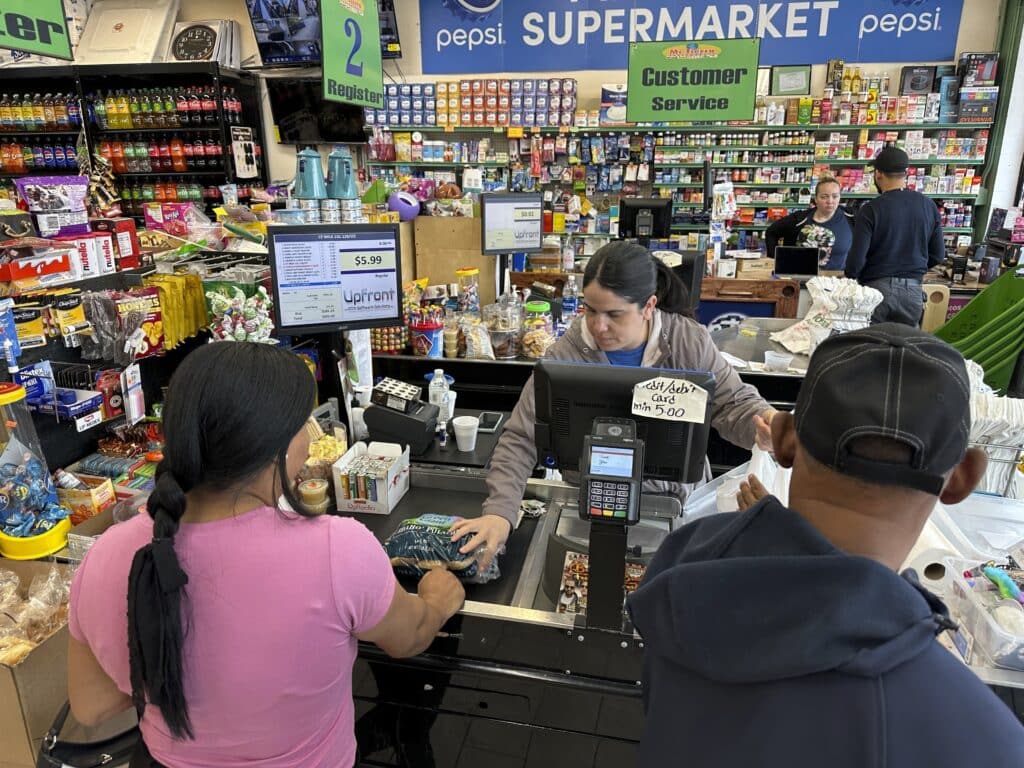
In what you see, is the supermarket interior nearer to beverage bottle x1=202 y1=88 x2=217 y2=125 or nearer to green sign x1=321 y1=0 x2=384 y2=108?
green sign x1=321 y1=0 x2=384 y2=108

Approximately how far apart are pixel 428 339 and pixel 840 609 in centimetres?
317

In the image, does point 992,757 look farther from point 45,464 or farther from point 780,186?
point 780,186

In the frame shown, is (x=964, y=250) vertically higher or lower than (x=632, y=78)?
lower

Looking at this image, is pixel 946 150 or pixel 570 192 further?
pixel 570 192

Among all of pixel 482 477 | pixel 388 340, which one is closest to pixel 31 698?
pixel 482 477

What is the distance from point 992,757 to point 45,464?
241cm

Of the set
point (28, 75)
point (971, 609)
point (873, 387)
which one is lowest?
point (971, 609)

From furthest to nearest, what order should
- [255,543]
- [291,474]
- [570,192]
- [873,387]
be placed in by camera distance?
[570,192] → [291,474] → [255,543] → [873,387]

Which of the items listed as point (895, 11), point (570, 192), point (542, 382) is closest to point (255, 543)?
point (542, 382)

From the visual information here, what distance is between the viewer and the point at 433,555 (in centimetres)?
159

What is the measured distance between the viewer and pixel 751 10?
23.2 feet

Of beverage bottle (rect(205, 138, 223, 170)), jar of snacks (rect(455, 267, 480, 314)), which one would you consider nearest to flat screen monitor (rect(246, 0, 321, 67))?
beverage bottle (rect(205, 138, 223, 170))

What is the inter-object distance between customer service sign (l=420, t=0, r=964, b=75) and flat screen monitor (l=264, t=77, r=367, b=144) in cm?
113

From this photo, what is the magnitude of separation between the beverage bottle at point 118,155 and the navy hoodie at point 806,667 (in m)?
8.87
